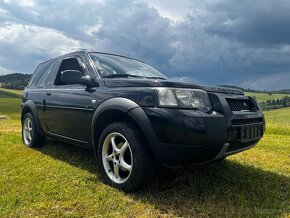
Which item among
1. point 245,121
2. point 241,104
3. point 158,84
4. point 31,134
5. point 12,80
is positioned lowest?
point 31,134

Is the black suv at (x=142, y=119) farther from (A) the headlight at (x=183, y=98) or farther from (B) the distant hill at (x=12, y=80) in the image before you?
(B) the distant hill at (x=12, y=80)

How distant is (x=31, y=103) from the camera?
233 inches

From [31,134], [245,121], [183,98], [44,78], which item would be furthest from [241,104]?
[31,134]

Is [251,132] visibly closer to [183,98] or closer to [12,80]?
[183,98]

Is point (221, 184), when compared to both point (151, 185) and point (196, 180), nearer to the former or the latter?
point (196, 180)

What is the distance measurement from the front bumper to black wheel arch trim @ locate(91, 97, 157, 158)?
51 mm

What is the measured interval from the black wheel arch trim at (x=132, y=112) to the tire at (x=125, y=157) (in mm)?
157

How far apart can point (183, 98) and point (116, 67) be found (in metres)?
1.61

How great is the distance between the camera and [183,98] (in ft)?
10.6

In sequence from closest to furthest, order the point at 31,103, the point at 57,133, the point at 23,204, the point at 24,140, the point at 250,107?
the point at 23,204, the point at 250,107, the point at 57,133, the point at 31,103, the point at 24,140

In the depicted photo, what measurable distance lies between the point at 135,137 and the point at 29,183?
5.33 feet

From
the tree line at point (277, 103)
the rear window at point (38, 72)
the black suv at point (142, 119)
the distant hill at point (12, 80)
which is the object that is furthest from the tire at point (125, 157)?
the distant hill at point (12, 80)

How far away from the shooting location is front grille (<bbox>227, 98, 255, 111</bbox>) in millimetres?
3604

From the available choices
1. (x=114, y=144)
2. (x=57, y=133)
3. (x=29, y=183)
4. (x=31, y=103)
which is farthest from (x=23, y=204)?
(x=31, y=103)
